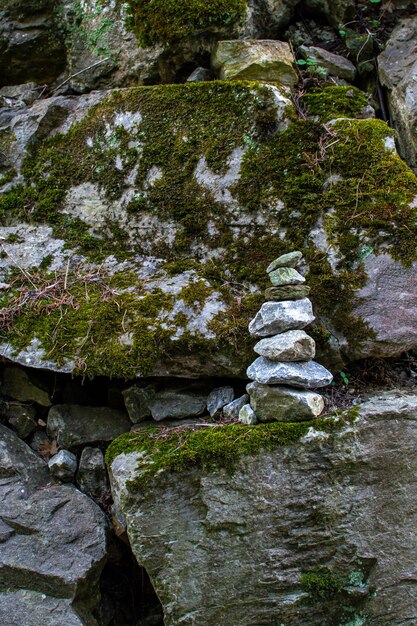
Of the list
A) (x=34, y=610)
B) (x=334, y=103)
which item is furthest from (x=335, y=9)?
(x=34, y=610)

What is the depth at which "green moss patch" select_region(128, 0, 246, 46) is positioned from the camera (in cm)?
394

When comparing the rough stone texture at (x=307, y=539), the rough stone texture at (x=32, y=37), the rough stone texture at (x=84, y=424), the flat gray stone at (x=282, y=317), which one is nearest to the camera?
the rough stone texture at (x=307, y=539)

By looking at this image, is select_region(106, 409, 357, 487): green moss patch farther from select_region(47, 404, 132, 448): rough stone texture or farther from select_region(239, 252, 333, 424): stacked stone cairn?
A: select_region(47, 404, 132, 448): rough stone texture

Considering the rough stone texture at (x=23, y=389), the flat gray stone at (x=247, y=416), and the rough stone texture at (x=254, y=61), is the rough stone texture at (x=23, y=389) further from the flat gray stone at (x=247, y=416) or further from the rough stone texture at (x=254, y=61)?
the rough stone texture at (x=254, y=61)

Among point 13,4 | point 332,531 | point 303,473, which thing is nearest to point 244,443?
point 303,473

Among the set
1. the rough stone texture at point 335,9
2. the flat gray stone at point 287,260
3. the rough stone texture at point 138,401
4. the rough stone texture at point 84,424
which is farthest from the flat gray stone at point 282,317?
the rough stone texture at point 335,9

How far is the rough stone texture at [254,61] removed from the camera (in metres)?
3.81

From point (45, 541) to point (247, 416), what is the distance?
144cm

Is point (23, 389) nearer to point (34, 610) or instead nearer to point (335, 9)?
point (34, 610)

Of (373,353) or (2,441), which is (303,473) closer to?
(373,353)

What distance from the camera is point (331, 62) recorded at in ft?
13.4

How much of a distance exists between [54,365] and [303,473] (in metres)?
1.66

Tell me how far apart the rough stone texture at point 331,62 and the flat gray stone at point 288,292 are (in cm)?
214

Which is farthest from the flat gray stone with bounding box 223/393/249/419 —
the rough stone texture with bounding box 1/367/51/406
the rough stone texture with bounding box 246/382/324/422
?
the rough stone texture with bounding box 1/367/51/406
